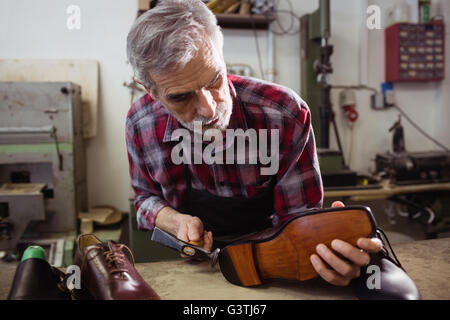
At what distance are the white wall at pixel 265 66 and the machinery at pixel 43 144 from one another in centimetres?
36

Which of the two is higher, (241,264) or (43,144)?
(43,144)

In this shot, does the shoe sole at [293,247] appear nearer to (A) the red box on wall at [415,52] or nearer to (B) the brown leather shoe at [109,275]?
(B) the brown leather shoe at [109,275]

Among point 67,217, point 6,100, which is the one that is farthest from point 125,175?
point 6,100

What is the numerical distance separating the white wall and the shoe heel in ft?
7.34

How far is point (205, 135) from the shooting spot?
1229 mm

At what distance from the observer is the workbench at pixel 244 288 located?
895mm

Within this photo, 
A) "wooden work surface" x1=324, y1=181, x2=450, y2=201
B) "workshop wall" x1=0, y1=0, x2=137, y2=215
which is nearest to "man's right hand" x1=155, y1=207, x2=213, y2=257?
"wooden work surface" x1=324, y1=181, x2=450, y2=201

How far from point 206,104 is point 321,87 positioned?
84.8 inches

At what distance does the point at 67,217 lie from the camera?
2.63 metres

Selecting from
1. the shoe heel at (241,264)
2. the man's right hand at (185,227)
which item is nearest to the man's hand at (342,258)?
the shoe heel at (241,264)

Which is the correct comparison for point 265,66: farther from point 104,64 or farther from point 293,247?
point 293,247

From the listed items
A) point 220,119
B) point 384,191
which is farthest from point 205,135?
point 384,191

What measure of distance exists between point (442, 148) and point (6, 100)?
4.09m

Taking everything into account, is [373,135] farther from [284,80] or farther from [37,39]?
[37,39]
